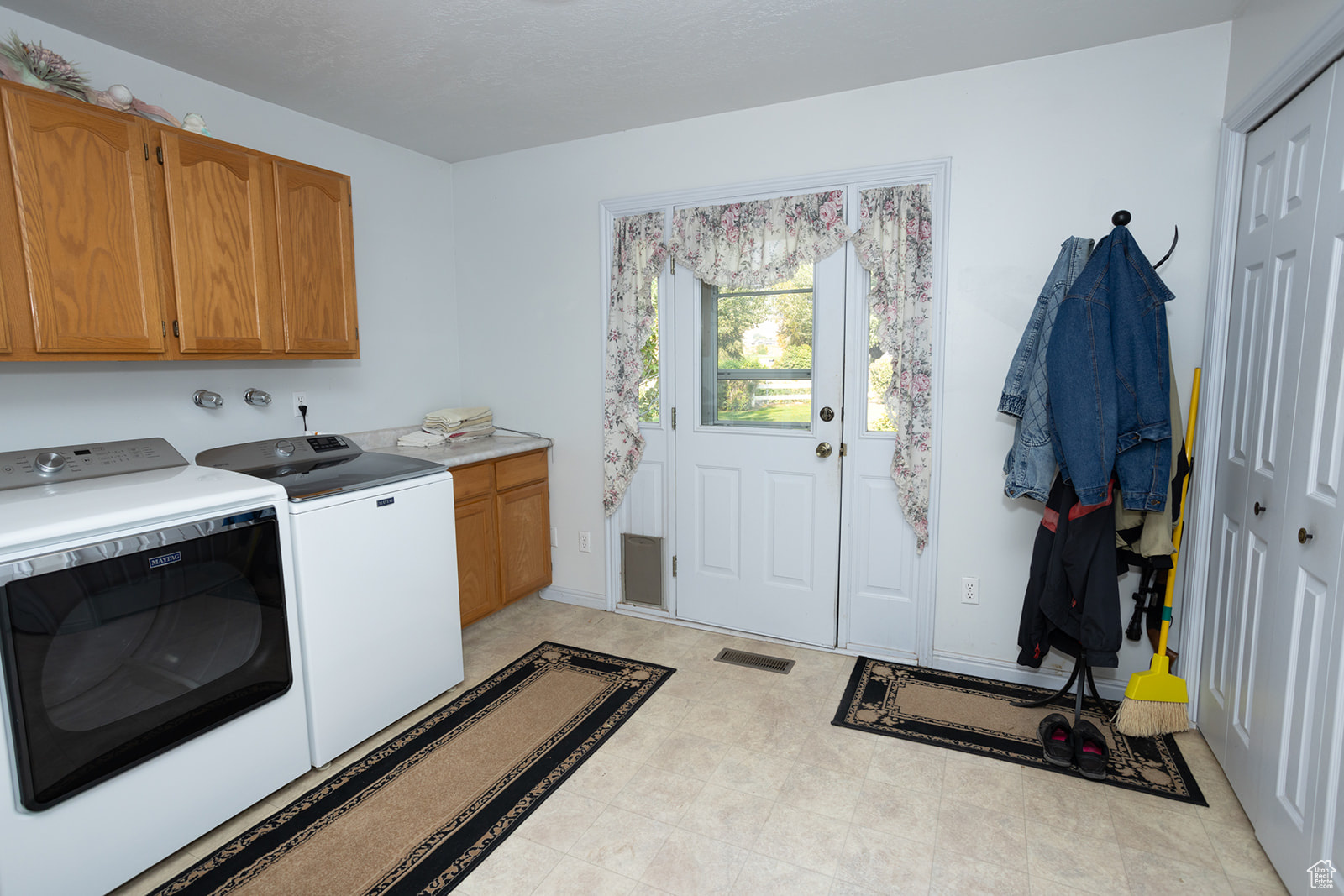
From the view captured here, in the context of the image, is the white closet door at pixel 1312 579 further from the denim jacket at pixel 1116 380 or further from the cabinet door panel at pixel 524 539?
the cabinet door panel at pixel 524 539

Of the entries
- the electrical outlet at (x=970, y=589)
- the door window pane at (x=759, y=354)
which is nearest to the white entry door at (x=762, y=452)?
the door window pane at (x=759, y=354)

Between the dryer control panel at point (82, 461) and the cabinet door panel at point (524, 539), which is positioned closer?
the dryer control panel at point (82, 461)

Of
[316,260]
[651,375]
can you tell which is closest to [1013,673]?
[651,375]

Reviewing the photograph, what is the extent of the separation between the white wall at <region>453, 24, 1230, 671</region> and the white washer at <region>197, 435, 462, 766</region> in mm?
1181

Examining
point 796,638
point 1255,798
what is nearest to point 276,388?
point 796,638

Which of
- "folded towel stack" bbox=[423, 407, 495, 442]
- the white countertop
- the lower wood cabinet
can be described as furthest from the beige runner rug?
"folded towel stack" bbox=[423, 407, 495, 442]

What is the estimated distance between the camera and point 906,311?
282 cm

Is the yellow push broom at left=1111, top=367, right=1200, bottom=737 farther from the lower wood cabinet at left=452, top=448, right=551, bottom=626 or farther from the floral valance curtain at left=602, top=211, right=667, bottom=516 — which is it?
the lower wood cabinet at left=452, top=448, right=551, bottom=626

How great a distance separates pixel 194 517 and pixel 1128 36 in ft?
11.4

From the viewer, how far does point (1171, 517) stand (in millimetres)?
2334

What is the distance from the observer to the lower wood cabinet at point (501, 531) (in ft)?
10.4

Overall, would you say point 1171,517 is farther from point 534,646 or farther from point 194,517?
point 194,517

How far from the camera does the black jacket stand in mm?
2273

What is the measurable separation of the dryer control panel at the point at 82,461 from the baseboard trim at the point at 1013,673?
3161mm
